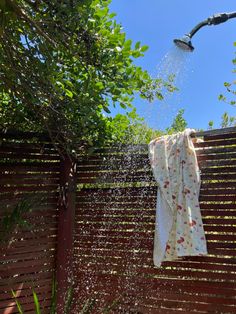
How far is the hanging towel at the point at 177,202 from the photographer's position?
10.6ft

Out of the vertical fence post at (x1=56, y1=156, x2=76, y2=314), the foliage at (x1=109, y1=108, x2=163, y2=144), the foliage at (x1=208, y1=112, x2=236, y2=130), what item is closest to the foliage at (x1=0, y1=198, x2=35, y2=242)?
the vertical fence post at (x1=56, y1=156, x2=76, y2=314)

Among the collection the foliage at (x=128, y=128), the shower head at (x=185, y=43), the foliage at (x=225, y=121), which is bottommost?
the foliage at (x=128, y=128)

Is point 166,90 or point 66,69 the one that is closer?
point 66,69

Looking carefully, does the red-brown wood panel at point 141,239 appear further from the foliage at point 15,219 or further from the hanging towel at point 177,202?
the foliage at point 15,219

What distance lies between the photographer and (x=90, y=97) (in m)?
3.24

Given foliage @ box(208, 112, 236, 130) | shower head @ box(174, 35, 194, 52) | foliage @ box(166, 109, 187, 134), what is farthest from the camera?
foliage @ box(166, 109, 187, 134)

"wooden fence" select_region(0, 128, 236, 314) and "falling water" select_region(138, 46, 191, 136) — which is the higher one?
"falling water" select_region(138, 46, 191, 136)

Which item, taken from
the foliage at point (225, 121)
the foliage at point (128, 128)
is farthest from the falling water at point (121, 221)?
the foliage at point (225, 121)

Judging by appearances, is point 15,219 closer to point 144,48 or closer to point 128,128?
point 128,128

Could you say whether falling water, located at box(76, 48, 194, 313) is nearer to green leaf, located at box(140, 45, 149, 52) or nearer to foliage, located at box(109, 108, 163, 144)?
foliage, located at box(109, 108, 163, 144)

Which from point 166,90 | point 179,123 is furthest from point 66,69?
point 179,123

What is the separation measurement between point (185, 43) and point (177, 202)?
47.9 inches

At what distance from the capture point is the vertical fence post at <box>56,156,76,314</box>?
149 inches

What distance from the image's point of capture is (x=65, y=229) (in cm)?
388
